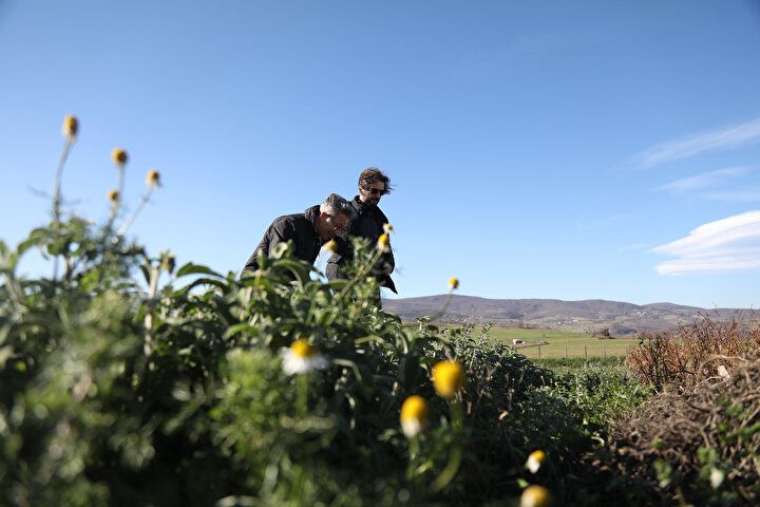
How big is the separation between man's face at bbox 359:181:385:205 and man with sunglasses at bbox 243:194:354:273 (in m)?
0.64

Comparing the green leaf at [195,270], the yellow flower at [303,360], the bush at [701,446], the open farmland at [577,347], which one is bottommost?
the open farmland at [577,347]

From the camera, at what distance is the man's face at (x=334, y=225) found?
15.1 feet

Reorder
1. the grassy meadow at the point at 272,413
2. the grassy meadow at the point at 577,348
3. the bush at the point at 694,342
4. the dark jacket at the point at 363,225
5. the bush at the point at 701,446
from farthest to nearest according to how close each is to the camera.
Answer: the grassy meadow at the point at 577,348 → the dark jacket at the point at 363,225 → the bush at the point at 694,342 → the bush at the point at 701,446 → the grassy meadow at the point at 272,413

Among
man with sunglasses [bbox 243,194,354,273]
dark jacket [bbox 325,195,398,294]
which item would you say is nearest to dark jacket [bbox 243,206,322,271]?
man with sunglasses [bbox 243,194,354,273]

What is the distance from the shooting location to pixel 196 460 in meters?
1.41

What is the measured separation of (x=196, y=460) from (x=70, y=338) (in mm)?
474

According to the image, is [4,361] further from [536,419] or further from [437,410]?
[536,419]

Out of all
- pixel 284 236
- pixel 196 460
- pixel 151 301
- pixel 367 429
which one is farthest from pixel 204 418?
pixel 284 236

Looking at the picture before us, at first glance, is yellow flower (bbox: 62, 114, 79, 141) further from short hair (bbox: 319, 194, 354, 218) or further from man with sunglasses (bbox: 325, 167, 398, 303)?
man with sunglasses (bbox: 325, 167, 398, 303)

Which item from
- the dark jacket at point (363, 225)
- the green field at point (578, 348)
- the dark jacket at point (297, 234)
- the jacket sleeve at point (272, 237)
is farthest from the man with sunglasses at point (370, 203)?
the green field at point (578, 348)

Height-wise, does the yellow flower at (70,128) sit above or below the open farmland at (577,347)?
above

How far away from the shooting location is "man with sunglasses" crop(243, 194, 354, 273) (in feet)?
14.9

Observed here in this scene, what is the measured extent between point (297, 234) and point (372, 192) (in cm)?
115

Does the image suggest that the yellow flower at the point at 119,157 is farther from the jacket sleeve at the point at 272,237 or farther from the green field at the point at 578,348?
the green field at the point at 578,348
